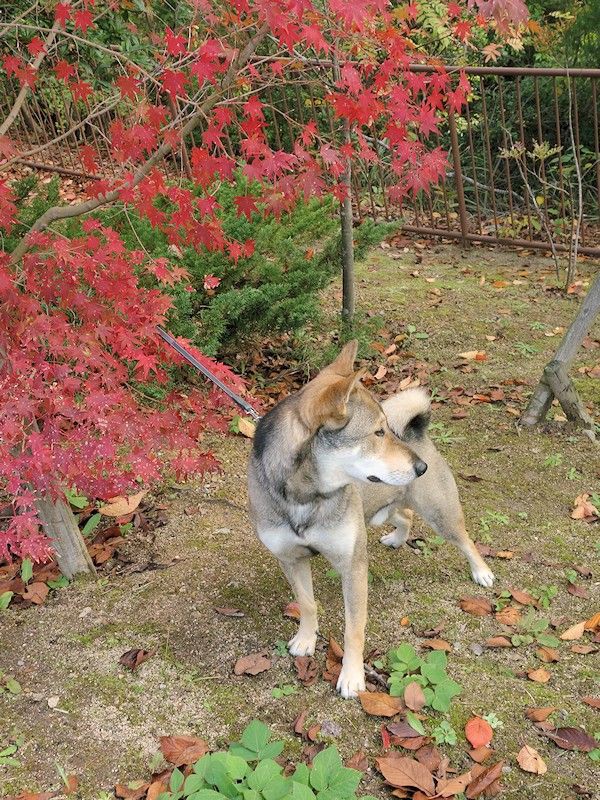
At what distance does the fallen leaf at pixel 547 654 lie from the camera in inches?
139

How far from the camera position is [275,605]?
12.8ft

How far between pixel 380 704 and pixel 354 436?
115 centimetres

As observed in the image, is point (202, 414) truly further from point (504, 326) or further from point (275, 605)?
point (504, 326)

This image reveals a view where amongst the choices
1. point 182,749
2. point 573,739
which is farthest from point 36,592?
point 573,739

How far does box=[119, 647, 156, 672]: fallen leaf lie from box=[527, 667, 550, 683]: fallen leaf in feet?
5.64

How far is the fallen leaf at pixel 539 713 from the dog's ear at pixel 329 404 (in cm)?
146

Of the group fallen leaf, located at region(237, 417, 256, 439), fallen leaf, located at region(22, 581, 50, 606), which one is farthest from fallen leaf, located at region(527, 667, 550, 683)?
fallen leaf, located at region(237, 417, 256, 439)

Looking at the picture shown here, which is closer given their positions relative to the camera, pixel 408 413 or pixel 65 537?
pixel 408 413

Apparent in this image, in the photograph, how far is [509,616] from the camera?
12.6ft

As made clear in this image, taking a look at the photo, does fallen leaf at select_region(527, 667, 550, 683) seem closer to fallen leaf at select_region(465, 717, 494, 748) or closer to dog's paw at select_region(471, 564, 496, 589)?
fallen leaf at select_region(465, 717, 494, 748)

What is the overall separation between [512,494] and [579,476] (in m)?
0.50

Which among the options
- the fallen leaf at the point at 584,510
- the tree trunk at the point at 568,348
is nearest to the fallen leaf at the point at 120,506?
the fallen leaf at the point at 584,510

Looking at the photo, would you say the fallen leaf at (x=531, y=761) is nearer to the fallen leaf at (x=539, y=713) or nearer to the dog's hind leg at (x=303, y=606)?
the fallen leaf at (x=539, y=713)

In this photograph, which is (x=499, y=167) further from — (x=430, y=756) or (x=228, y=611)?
(x=430, y=756)
